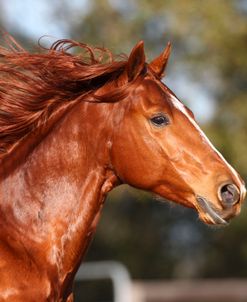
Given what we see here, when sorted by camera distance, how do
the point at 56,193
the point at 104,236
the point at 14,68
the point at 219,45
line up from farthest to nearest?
the point at 104,236 < the point at 219,45 < the point at 14,68 < the point at 56,193

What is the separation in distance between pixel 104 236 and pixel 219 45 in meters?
6.19

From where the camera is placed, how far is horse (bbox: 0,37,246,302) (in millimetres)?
4168

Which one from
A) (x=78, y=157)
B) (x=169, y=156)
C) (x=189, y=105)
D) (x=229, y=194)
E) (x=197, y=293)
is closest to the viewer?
(x=229, y=194)

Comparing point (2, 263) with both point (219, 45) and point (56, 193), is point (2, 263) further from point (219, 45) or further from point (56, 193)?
point (219, 45)

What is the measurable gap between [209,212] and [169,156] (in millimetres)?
385

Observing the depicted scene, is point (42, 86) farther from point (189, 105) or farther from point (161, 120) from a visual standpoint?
point (189, 105)

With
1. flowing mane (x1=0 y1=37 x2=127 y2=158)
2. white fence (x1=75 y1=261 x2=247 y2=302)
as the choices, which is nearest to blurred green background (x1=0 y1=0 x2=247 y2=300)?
white fence (x1=75 y1=261 x2=247 y2=302)

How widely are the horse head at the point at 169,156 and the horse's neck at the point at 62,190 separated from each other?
137 mm

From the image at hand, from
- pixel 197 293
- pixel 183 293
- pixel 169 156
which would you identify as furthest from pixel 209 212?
pixel 197 293

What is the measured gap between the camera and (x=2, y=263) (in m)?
4.05

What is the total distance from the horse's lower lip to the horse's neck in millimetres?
562

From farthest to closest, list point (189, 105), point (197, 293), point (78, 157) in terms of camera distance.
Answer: point (189, 105) < point (197, 293) < point (78, 157)

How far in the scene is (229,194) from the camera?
4.14 meters

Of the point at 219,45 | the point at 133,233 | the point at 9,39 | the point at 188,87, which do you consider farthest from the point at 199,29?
the point at 9,39
